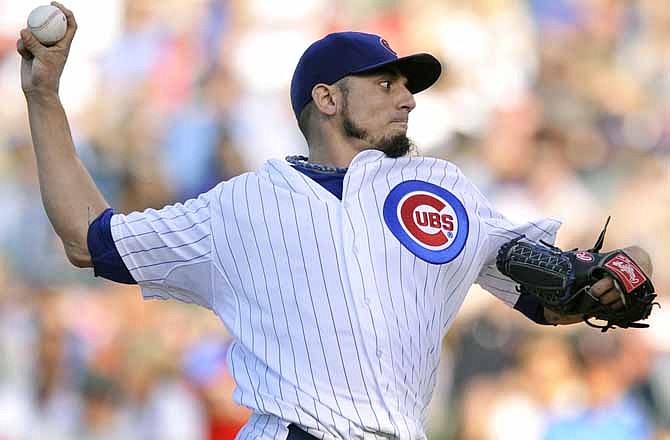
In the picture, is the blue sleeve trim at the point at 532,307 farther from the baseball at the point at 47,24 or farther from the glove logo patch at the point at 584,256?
the baseball at the point at 47,24

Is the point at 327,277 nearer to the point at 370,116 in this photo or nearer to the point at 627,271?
the point at 370,116

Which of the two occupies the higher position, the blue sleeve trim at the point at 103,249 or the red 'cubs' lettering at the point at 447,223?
the red 'cubs' lettering at the point at 447,223

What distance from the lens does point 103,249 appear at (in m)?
2.73

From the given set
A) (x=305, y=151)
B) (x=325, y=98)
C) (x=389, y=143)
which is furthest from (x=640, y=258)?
(x=305, y=151)

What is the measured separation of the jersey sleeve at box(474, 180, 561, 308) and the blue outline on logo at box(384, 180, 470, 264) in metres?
0.08

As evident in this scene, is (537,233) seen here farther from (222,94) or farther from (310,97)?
(222,94)

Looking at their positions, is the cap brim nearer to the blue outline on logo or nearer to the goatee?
the goatee

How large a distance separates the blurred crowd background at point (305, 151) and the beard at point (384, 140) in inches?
126

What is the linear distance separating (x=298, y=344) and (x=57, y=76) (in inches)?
32.8

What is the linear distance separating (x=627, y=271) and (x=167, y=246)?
40.4 inches

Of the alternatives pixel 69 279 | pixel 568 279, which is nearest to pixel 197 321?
pixel 69 279

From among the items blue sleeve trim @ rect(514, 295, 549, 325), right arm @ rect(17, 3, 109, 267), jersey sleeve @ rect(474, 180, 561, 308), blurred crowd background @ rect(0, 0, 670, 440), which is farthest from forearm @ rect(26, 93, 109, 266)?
blurred crowd background @ rect(0, 0, 670, 440)

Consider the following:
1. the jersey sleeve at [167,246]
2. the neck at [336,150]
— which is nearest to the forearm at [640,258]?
the neck at [336,150]

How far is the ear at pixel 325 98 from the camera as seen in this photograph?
3043mm
